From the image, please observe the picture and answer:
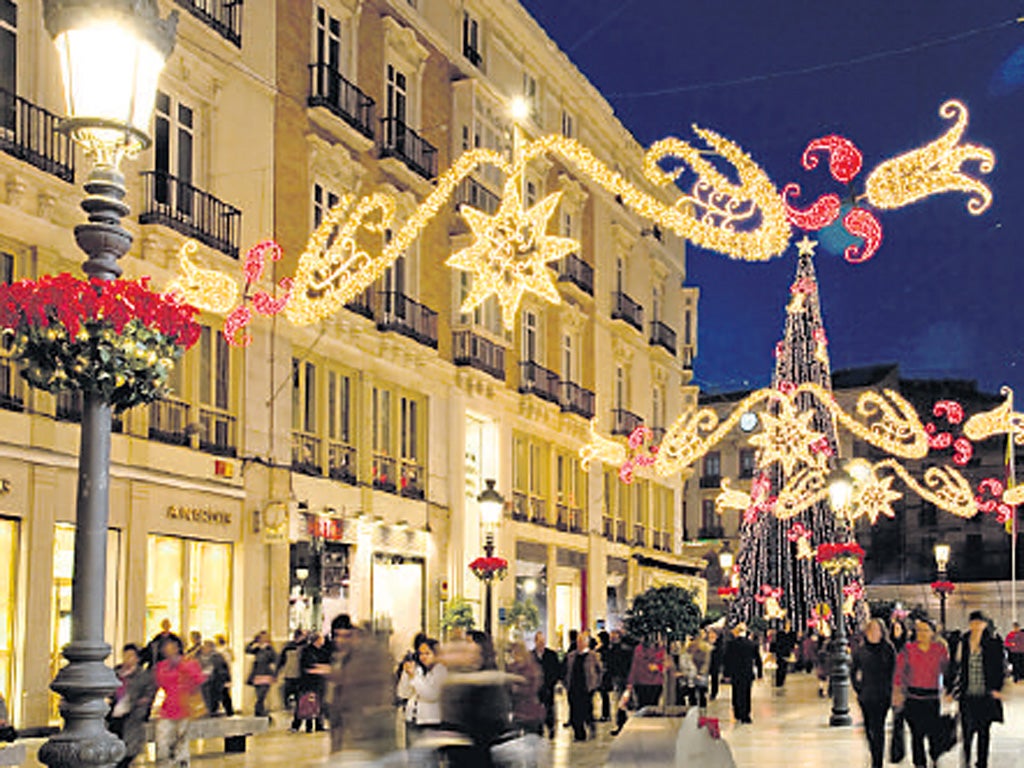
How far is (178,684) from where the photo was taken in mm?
16312

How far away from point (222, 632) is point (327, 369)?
587 cm

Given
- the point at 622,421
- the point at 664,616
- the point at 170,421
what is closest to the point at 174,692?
the point at 170,421

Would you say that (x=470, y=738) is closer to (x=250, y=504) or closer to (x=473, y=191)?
(x=250, y=504)

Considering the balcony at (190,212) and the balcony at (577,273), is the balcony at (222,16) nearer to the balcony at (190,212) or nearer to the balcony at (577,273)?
the balcony at (190,212)

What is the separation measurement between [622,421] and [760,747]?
87.0 ft

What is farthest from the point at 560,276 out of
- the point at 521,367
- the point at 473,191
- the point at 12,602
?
the point at 12,602

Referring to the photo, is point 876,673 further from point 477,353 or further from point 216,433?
point 477,353

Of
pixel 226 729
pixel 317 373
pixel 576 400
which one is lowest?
pixel 226 729

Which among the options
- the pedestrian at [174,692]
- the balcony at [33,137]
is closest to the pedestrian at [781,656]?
the balcony at [33,137]

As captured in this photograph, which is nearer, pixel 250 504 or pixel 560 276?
pixel 250 504

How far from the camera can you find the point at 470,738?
1120cm

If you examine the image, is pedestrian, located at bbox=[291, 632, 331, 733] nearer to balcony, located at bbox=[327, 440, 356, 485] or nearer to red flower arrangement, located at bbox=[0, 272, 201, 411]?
balcony, located at bbox=[327, 440, 356, 485]

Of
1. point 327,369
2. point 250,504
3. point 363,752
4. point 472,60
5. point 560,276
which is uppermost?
point 472,60

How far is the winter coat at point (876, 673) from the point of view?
16.7 meters
